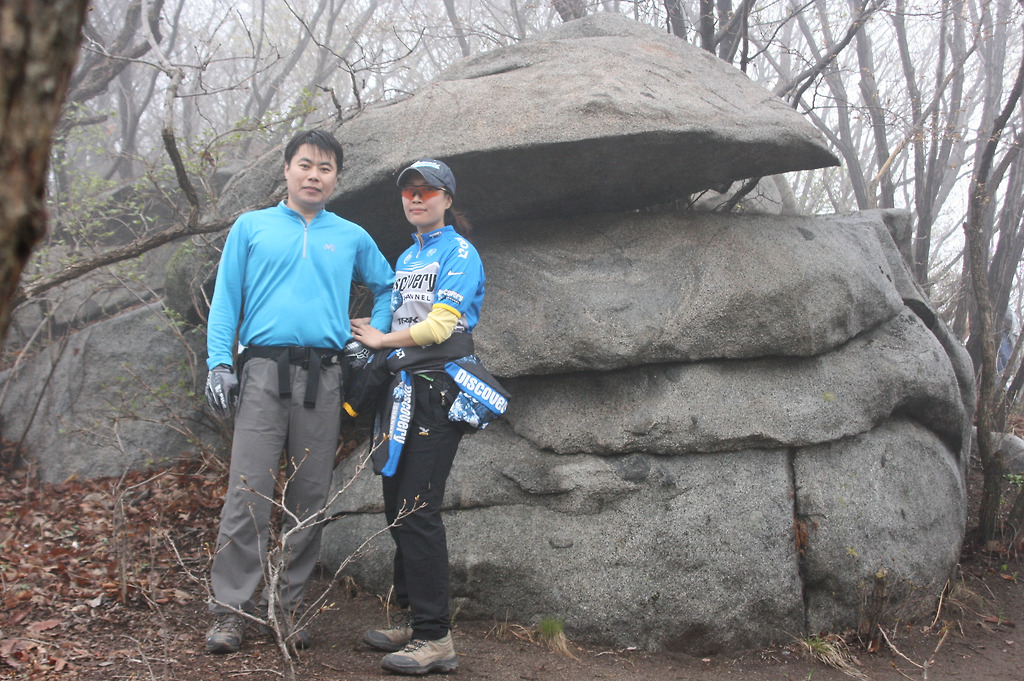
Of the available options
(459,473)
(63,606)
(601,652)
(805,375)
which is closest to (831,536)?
(805,375)

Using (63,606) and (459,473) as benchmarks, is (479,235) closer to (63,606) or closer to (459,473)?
(459,473)

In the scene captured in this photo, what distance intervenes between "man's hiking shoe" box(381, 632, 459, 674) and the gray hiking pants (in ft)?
2.04

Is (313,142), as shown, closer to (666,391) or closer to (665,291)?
(665,291)

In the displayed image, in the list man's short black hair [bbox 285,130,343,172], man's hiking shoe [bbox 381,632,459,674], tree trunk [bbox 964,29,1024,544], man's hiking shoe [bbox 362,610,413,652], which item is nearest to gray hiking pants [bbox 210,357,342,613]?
man's hiking shoe [bbox 362,610,413,652]

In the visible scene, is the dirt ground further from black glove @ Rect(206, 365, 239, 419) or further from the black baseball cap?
Answer: the black baseball cap

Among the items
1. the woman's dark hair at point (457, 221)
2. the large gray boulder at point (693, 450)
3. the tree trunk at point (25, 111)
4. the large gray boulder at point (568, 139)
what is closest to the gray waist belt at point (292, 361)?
the woman's dark hair at point (457, 221)

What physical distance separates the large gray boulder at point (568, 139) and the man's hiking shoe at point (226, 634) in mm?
2891

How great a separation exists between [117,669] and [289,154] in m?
2.78

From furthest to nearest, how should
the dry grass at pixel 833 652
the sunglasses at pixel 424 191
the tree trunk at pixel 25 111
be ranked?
the dry grass at pixel 833 652, the sunglasses at pixel 424 191, the tree trunk at pixel 25 111

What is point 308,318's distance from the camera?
158 inches

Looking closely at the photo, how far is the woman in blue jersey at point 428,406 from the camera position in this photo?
12.4ft

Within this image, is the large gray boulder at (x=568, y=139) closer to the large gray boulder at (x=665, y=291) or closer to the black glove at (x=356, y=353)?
the large gray boulder at (x=665, y=291)

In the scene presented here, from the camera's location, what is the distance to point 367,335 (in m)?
4.12

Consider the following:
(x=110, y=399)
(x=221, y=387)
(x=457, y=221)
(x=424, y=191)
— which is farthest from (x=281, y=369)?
(x=110, y=399)
